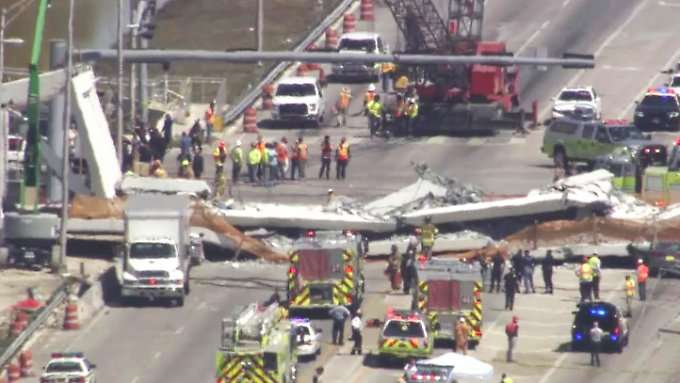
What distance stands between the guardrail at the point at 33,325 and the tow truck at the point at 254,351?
7.03 m

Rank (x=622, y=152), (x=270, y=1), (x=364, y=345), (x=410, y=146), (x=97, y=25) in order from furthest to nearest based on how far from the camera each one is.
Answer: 1. (x=97, y=25)
2. (x=270, y=1)
3. (x=410, y=146)
4. (x=622, y=152)
5. (x=364, y=345)

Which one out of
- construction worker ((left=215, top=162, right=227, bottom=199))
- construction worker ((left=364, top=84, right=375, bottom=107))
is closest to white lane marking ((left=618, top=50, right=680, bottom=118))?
construction worker ((left=364, top=84, right=375, bottom=107))

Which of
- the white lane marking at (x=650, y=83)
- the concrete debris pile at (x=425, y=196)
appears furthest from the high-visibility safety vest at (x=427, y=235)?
the white lane marking at (x=650, y=83)

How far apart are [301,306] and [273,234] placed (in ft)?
34.6

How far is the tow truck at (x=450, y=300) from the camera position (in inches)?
3430

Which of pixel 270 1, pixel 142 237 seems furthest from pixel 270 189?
pixel 270 1

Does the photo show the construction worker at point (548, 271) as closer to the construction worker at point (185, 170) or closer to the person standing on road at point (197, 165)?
the construction worker at point (185, 170)

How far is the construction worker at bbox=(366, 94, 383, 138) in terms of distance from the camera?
11812cm

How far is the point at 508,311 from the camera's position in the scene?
9231cm

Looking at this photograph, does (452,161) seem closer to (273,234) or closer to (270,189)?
(270,189)

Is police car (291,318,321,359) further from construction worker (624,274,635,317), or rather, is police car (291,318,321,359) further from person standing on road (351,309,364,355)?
construction worker (624,274,635,317)

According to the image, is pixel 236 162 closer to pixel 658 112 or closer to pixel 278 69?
pixel 278 69

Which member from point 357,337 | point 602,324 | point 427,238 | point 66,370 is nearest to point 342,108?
point 427,238

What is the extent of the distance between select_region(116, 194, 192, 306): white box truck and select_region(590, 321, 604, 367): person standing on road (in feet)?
43.7
